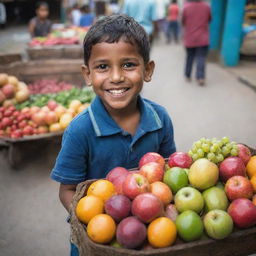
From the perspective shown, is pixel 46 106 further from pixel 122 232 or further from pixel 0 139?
pixel 122 232

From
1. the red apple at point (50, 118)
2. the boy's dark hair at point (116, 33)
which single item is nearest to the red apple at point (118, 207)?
the boy's dark hair at point (116, 33)

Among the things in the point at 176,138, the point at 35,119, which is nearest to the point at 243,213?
the point at 35,119

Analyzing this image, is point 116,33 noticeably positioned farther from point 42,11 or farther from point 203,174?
point 42,11

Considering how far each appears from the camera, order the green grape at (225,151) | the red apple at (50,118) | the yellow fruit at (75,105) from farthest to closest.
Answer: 1. the yellow fruit at (75,105)
2. the red apple at (50,118)
3. the green grape at (225,151)

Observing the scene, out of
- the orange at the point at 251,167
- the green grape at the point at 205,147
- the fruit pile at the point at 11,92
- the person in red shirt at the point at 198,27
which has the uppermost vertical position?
the green grape at the point at 205,147

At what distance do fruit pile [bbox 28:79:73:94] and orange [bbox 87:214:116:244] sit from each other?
15.6 ft

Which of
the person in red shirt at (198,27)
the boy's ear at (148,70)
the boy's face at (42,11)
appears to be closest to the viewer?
the boy's ear at (148,70)

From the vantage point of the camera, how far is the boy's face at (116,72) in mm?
1617

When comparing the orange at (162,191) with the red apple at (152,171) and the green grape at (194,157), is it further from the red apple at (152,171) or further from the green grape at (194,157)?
the green grape at (194,157)

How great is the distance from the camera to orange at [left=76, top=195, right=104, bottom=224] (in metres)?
1.35

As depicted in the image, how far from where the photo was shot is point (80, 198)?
4.88ft

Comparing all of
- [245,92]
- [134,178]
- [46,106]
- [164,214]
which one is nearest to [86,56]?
[134,178]

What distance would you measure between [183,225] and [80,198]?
505 mm

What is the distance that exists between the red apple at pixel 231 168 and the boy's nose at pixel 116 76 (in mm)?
665
